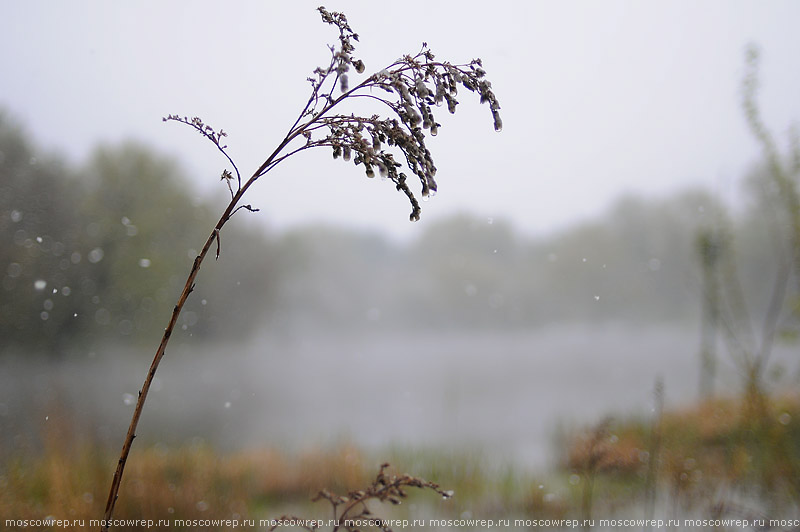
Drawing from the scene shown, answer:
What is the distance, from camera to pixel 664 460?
263 centimetres

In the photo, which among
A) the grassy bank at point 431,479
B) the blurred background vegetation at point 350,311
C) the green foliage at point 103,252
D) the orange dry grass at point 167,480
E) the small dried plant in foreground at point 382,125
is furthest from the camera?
the green foliage at point 103,252

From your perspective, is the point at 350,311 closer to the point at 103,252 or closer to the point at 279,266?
the point at 279,266

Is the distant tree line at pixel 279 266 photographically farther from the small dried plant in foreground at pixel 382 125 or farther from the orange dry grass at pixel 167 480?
the small dried plant in foreground at pixel 382 125

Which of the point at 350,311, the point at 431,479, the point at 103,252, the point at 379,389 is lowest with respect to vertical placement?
the point at 431,479

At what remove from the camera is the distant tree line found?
3287mm

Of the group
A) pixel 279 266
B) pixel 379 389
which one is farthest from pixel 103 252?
pixel 379 389

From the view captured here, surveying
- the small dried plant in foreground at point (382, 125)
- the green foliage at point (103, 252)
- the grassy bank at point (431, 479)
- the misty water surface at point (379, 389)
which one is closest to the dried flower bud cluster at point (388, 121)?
the small dried plant in foreground at point (382, 125)

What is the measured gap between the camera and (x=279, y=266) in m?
4.63

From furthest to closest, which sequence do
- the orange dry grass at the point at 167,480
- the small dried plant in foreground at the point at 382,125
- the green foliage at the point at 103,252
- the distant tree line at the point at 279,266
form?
the distant tree line at the point at 279,266, the green foliage at the point at 103,252, the orange dry grass at the point at 167,480, the small dried plant in foreground at the point at 382,125

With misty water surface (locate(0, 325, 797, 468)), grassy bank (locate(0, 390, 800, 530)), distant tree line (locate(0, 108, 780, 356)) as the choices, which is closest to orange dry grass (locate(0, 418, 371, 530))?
grassy bank (locate(0, 390, 800, 530))

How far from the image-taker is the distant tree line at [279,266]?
3287 millimetres

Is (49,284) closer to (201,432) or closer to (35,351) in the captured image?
(35,351)

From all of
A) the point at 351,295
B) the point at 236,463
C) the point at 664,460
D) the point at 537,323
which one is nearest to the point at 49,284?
the point at 236,463

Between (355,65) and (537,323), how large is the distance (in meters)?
4.96
